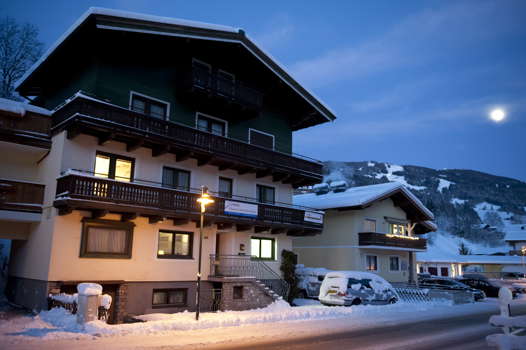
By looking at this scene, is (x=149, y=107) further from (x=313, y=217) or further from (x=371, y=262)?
(x=371, y=262)

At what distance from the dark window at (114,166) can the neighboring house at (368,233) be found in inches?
783

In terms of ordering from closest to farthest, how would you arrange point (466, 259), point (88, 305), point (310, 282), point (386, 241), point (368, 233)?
point (88, 305)
point (310, 282)
point (368, 233)
point (386, 241)
point (466, 259)

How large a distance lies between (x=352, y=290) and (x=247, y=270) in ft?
19.8

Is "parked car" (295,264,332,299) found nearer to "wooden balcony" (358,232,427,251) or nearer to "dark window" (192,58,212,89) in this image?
"wooden balcony" (358,232,427,251)

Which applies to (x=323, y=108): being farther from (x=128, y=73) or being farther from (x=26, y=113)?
(x=26, y=113)

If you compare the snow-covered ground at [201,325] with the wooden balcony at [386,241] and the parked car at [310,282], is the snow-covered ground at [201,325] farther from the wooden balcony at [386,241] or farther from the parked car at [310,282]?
the wooden balcony at [386,241]

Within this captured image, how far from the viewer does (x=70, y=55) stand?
23.2 metres

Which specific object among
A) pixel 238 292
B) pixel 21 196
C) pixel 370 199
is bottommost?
pixel 238 292

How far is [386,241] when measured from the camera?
124ft

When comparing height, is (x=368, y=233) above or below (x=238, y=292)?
above

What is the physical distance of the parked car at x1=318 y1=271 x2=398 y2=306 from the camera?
23.0 meters

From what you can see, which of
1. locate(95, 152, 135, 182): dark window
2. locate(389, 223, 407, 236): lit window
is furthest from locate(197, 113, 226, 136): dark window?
locate(389, 223, 407, 236): lit window

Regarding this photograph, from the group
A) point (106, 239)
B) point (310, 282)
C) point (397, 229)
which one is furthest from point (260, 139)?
point (397, 229)

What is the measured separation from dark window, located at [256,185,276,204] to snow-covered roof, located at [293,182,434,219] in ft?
32.0
